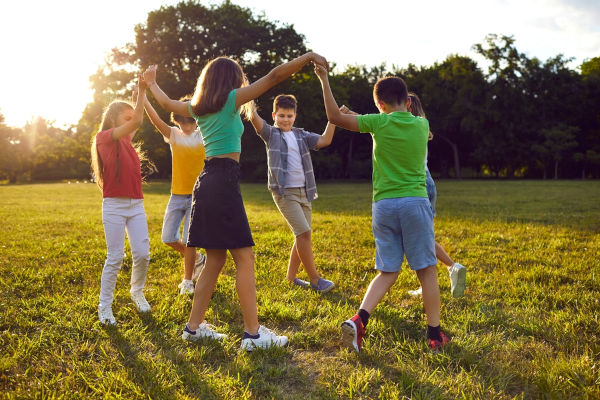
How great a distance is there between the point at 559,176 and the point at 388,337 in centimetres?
5165

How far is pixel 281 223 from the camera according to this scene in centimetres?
982

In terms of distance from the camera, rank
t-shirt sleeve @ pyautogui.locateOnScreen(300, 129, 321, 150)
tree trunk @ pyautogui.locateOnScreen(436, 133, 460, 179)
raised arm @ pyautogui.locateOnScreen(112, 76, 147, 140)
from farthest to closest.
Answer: tree trunk @ pyautogui.locateOnScreen(436, 133, 460, 179)
t-shirt sleeve @ pyautogui.locateOnScreen(300, 129, 321, 150)
raised arm @ pyautogui.locateOnScreen(112, 76, 147, 140)

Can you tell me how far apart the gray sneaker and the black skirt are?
168 centimetres

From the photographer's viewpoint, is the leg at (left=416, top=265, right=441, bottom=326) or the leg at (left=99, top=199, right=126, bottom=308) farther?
the leg at (left=99, top=199, right=126, bottom=308)

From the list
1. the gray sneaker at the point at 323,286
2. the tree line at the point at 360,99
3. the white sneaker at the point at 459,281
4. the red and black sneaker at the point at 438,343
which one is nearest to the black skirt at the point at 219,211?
the red and black sneaker at the point at 438,343

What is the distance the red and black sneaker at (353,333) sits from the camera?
Result: 121 inches

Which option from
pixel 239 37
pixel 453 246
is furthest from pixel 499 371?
pixel 239 37

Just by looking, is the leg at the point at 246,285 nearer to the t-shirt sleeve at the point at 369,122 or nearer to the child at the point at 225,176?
the child at the point at 225,176

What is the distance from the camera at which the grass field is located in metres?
2.64

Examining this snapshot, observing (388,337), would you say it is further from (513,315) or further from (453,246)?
(453,246)

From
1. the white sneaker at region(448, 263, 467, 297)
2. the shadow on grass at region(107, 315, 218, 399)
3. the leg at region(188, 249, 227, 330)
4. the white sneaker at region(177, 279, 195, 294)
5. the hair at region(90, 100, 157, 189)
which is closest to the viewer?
the shadow on grass at region(107, 315, 218, 399)

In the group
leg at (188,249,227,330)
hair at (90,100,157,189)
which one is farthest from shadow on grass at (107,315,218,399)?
hair at (90,100,157,189)

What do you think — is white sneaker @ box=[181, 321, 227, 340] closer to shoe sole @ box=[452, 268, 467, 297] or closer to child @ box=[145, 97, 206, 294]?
child @ box=[145, 97, 206, 294]

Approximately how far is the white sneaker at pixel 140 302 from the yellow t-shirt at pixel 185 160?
1233 mm
